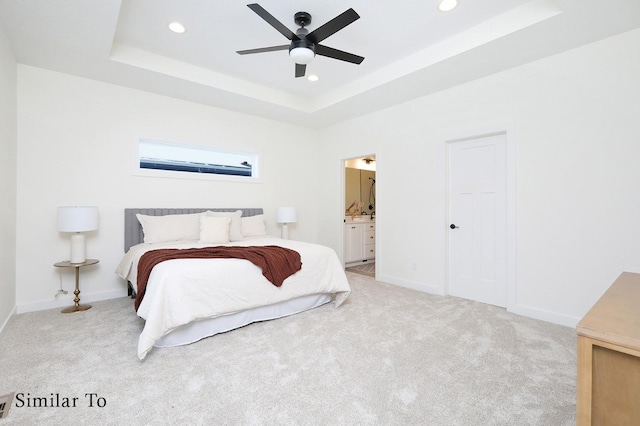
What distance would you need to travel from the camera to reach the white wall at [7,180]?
8.57 feet

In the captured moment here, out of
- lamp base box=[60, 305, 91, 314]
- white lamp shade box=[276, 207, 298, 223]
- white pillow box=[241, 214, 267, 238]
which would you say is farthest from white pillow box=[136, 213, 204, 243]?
white lamp shade box=[276, 207, 298, 223]

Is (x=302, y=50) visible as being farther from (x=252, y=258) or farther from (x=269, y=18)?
(x=252, y=258)

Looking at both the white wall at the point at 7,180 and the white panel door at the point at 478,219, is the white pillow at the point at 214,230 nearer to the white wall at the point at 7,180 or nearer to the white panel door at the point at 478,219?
the white wall at the point at 7,180

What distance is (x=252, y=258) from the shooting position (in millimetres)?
2746

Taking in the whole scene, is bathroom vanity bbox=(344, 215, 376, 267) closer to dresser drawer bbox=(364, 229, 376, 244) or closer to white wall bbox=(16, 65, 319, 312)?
dresser drawer bbox=(364, 229, 376, 244)

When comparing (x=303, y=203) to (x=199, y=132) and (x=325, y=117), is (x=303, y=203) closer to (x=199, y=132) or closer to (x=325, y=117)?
(x=325, y=117)

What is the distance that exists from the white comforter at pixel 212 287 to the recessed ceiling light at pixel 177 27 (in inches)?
86.9

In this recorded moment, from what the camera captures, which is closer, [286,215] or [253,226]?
[253,226]

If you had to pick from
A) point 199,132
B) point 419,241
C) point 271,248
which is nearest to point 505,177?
point 419,241

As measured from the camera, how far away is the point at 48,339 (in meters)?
2.47

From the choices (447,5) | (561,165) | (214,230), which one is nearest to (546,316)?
(561,165)

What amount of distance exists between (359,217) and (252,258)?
12.4ft

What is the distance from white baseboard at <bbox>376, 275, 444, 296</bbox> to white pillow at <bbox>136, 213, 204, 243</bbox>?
2776 millimetres

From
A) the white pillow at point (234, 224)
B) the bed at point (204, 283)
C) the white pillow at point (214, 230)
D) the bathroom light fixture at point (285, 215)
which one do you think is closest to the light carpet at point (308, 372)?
the bed at point (204, 283)
